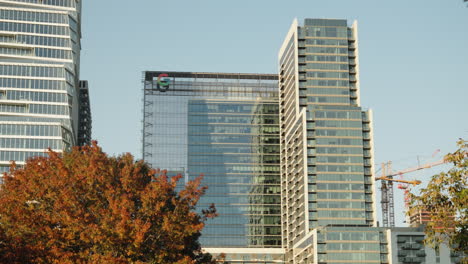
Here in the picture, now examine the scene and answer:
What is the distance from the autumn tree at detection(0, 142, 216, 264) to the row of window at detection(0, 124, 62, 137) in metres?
124

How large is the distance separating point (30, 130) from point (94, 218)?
13279cm

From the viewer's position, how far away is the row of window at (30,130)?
191 meters

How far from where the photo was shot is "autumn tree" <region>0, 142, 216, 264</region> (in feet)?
201

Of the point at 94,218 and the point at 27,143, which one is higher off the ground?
the point at 27,143

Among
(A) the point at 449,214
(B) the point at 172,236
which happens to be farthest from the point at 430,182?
(B) the point at 172,236

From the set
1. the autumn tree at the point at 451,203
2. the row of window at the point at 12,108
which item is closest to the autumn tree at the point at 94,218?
the autumn tree at the point at 451,203

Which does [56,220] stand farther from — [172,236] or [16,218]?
[172,236]

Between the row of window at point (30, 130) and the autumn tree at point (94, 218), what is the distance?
123789 millimetres

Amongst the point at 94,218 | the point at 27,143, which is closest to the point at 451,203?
the point at 94,218

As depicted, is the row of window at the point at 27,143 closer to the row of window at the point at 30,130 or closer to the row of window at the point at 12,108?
the row of window at the point at 30,130

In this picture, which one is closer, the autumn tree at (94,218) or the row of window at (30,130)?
the autumn tree at (94,218)

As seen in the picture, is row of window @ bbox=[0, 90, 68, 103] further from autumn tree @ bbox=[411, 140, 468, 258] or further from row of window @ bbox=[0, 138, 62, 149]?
autumn tree @ bbox=[411, 140, 468, 258]

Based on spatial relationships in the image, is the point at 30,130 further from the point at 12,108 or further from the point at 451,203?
the point at 451,203

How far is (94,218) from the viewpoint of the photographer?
64625 mm
